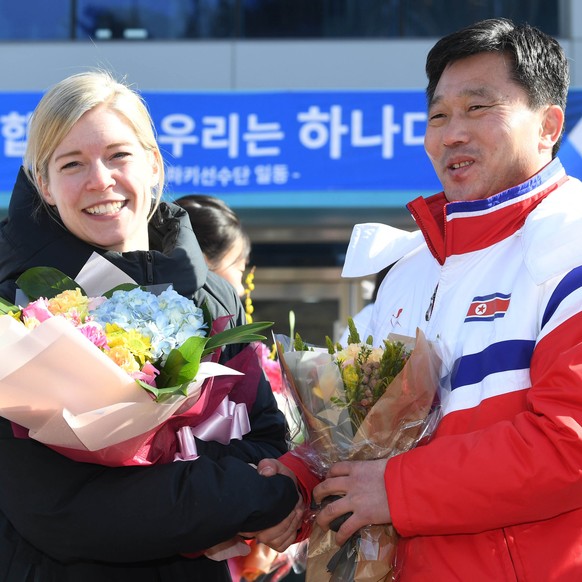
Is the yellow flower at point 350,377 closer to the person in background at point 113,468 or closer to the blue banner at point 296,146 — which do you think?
the person in background at point 113,468

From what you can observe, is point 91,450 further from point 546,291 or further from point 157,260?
point 546,291

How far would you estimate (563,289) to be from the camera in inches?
80.0

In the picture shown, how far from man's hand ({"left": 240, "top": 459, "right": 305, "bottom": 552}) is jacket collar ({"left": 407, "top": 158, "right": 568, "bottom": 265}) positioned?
669 millimetres

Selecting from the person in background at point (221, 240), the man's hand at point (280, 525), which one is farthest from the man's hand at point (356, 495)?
the person in background at point (221, 240)

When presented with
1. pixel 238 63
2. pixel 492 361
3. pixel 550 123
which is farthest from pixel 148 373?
pixel 238 63

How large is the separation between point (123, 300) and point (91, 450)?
347mm

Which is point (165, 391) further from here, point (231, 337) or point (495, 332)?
point (495, 332)

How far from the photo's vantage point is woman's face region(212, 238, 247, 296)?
3992 mm

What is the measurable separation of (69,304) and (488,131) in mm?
1113

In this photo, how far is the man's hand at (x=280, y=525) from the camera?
227cm

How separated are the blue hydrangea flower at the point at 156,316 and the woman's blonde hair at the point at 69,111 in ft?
1.81

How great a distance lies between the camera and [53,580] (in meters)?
2.23

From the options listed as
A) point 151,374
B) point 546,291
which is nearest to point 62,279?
point 151,374

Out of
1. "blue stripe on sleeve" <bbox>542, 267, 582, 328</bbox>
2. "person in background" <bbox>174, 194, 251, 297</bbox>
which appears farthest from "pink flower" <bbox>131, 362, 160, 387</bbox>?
"person in background" <bbox>174, 194, 251, 297</bbox>
